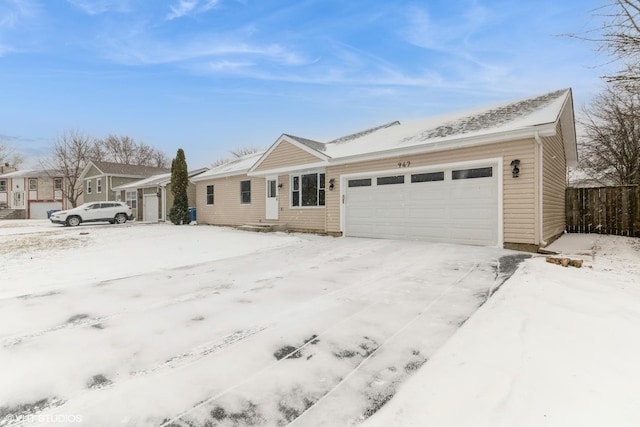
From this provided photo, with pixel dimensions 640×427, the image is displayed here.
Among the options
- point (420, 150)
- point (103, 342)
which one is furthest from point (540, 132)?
point (103, 342)

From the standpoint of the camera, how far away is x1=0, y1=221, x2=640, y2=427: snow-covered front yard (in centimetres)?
196

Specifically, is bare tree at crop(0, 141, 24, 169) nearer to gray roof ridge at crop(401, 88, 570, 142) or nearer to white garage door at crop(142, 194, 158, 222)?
white garage door at crop(142, 194, 158, 222)

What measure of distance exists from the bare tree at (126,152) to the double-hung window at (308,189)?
121ft

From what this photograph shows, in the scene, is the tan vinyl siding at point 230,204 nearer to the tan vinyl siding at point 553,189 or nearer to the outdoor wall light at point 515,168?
the outdoor wall light at point 515,168

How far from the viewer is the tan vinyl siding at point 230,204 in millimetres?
14711

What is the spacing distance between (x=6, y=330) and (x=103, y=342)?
124cm

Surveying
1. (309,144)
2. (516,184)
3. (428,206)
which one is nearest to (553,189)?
(516,184)

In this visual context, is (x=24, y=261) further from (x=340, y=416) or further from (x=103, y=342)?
(x=340, y=416)

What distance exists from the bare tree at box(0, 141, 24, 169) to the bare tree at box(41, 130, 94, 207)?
49.4ft

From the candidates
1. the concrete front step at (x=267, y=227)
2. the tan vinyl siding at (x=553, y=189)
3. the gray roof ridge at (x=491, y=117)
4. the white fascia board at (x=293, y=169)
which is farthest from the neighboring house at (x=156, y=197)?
the tan vinyl siding at (x=553, y=189)

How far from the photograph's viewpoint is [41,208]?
36.8 meters

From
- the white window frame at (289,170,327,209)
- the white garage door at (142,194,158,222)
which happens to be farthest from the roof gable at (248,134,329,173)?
the white garage door at (142,194,158,222)

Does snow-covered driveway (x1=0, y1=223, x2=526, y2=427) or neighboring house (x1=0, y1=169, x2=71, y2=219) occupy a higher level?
neighboring house (x1=0, y1=169, x2=71, y2=219)

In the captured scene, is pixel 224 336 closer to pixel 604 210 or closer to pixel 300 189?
pixel 300 189
